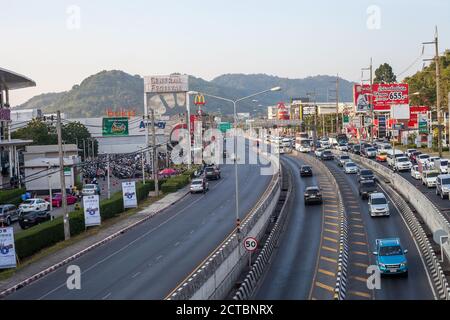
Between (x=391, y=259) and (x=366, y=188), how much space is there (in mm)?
27004

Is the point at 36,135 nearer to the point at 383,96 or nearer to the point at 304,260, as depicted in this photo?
the point at 383,96

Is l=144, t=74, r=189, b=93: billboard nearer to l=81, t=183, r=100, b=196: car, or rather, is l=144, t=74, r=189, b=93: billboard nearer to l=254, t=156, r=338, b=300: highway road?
l=81, t=183, r=100, b=196: car

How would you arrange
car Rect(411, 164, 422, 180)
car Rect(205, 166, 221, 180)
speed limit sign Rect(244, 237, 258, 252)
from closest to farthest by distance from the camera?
speed limit sign Rect(244, 237, 258, 252)
car Rect(411, 164, 422, 180)
car Rect(205, 166, 221, 180)

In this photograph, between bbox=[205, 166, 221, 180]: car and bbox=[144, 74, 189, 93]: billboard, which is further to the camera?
bbox=[144, 74, 189, 93]: billboard

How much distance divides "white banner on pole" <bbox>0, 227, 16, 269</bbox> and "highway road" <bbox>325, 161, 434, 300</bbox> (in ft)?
59.6

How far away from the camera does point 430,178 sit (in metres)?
60.6

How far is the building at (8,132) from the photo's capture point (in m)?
84.6

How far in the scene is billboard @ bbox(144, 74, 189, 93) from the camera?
104938 mm

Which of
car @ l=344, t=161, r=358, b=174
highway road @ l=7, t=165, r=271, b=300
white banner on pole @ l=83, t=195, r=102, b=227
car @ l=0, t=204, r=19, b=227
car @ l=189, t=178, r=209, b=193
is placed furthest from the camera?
car @ l=344, t=161, r=358, b=174

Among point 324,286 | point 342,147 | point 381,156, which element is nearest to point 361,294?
point 324,286

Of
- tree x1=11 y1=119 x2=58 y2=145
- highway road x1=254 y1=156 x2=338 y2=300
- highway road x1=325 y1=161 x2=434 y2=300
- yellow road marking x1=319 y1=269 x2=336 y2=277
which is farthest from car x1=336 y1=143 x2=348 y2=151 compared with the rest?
yellow road marking x1=319 y1=269 x2=336 y2=277

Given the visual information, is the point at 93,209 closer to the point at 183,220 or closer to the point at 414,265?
the point at 183,220
